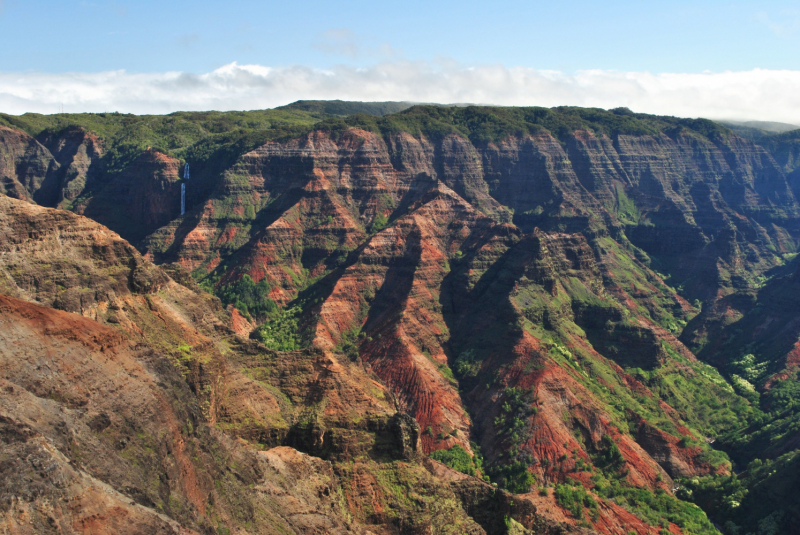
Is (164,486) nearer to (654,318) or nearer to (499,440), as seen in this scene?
(499,440)

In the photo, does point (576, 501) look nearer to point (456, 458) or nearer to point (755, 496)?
point (456, 458)

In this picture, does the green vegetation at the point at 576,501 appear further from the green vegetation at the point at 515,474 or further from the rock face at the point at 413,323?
the green vegetation at the point at 515,474

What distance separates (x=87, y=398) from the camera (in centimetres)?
4638

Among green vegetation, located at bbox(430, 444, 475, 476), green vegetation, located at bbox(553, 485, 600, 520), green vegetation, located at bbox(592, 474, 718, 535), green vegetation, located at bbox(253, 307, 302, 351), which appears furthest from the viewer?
green vegetation, located at bbox(253, 307, 302, 351)

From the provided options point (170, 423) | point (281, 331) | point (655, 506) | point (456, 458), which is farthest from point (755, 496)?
point (170, 423)

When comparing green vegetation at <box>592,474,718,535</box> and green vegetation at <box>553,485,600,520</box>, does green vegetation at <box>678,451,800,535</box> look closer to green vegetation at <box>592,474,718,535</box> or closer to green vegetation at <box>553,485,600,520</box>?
green vegetation at <box>592,474,718,535</box>

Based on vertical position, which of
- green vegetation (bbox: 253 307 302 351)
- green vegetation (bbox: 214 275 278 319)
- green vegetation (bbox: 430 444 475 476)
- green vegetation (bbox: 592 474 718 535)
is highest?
green vegetation (bbox: 214 275 278 319)

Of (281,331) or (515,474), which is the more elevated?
(281,331)

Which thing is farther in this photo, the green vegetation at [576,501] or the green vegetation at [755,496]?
the green vegetation at [755,496]

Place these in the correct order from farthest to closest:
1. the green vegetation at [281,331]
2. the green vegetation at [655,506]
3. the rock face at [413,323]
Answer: the green vegetation at [281,331] → the green vegetation at [655,506] → the rock face at [413,323]

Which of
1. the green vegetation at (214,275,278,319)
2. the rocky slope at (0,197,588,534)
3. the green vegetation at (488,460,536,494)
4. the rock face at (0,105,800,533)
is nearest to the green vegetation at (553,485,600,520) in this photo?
the rock face at (0,105,800,533)

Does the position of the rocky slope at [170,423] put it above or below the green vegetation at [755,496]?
above

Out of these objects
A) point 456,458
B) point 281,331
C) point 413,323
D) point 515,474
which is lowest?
point 515,474

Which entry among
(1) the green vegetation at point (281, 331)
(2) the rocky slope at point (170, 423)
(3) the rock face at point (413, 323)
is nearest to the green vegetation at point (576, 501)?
(3) the rock face at point (413, 323)
